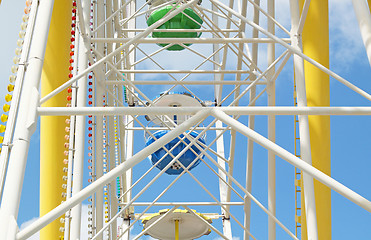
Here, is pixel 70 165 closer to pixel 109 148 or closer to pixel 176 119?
pixel 109 148

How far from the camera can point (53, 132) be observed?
906 cm

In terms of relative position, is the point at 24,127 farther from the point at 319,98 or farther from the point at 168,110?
the point at 319,98

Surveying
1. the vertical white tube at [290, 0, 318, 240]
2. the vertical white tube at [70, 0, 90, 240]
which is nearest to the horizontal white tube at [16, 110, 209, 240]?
the vertical white tube at [290, 0, 318, 240]

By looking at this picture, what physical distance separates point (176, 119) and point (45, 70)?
3.68 m

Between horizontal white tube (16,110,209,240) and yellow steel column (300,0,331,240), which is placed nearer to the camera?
horizontal white tube (16,110,209,240)

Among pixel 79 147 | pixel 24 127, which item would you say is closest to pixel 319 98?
pixel 79 147

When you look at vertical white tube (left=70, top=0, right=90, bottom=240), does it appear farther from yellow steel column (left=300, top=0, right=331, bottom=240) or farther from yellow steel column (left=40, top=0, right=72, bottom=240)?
yellow steel column (left=300, top=0, right=331, bottom=240)

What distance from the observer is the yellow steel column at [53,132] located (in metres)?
8.98

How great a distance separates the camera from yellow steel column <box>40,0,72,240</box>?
353 inches

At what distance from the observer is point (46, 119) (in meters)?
9.15

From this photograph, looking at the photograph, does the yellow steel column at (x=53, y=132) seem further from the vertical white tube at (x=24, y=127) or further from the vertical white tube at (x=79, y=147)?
the vertical white tube at (x=24, y=127)

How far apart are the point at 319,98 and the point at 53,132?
13.5ft

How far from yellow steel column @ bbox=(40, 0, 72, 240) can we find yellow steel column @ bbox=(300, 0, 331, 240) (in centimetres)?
380

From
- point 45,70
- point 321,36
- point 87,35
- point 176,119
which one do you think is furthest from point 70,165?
point 176,119
